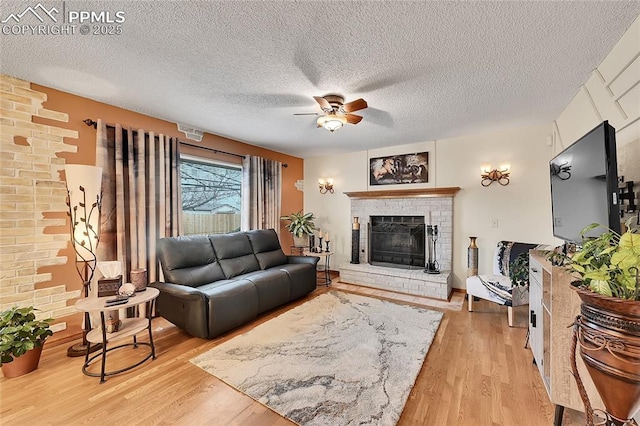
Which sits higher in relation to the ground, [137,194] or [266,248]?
[137,194]

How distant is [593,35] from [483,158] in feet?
7.62

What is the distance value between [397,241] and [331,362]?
297cm

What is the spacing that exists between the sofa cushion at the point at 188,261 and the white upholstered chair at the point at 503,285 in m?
3.20

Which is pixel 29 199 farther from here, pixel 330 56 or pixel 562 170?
pixel 562 170

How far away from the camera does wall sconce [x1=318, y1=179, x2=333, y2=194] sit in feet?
17.6

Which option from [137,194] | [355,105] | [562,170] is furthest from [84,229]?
[562,170]

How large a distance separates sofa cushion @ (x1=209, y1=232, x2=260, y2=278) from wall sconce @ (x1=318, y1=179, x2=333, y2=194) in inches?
85.0

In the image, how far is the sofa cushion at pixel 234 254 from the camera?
133 inches

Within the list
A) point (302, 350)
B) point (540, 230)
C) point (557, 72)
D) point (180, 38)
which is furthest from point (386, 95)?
point (540, 230)

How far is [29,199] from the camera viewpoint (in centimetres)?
233

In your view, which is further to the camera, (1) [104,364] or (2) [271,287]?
(2) [271,287]

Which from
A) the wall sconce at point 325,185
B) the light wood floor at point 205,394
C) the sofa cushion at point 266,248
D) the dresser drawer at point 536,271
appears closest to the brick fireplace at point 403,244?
the wall sconce at point 325,185

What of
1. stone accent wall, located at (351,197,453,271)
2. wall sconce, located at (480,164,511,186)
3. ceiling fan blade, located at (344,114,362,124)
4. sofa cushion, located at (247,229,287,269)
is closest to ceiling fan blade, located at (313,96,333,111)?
ceiling fan blade, located at (344,114,362,124)

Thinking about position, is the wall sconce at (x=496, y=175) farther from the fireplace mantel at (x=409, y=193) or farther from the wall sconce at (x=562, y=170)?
the wall sconce at (x=562, y=170)
